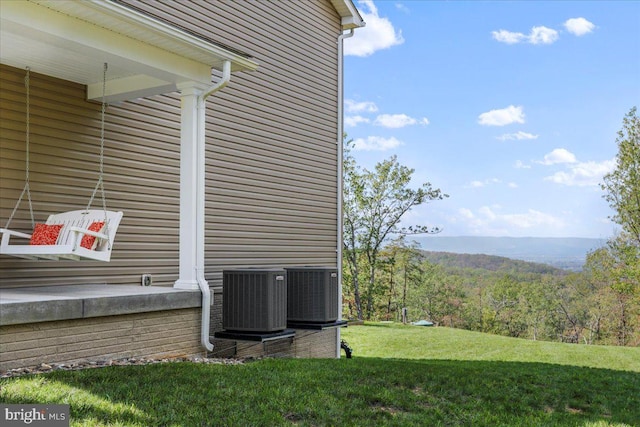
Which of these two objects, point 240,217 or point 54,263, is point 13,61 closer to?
point 54,263

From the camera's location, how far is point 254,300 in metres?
6.57

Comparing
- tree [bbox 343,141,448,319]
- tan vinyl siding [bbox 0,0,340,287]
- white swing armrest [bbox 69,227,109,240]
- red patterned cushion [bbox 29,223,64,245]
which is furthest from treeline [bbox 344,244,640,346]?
white swing armrest [bbox 69,227,109,240]

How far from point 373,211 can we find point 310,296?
57.8ft

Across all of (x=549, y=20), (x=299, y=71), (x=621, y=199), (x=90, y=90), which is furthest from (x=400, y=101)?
(x=90, y=90)

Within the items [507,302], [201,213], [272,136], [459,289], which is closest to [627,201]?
[272,136]

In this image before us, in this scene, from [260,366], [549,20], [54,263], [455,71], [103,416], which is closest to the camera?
[103,416]

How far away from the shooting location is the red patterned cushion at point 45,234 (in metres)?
5.40

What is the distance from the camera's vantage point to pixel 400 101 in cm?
5988

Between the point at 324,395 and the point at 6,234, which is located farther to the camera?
the point at 6,234

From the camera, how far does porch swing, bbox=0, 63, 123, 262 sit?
5047 millimetres

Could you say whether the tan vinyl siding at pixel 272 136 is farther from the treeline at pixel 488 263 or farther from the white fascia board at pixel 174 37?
the treeline at pixel 488 263

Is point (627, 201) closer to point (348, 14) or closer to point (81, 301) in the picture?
point (348, 14)

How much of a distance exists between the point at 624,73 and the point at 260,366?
168ft

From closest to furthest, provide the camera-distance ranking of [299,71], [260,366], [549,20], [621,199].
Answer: [260,366]
[299,71]
[621,199]
[549,20]
